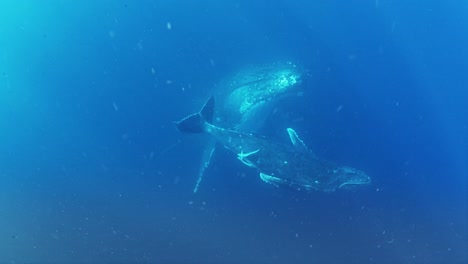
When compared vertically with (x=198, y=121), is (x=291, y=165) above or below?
below

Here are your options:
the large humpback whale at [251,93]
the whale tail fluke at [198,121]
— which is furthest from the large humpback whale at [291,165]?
the large humpback whale at [251,93]

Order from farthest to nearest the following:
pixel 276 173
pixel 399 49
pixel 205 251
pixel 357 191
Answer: pixel 399 49, pixel 357 191, pixel 205 251, pixel 276 173

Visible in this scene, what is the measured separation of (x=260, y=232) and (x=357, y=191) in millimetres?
3018

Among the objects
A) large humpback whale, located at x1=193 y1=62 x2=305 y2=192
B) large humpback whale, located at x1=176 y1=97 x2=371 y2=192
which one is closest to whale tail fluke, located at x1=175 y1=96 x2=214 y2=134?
large humpback whale, located at x1=176 y1=97 x2=371 y2=192

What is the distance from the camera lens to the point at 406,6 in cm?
1335

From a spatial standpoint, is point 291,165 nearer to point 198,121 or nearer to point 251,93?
point 198,121

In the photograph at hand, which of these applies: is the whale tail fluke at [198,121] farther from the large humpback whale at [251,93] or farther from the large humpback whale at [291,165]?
the large humpback whale at [251,93]

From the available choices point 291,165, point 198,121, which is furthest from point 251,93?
point 291,165

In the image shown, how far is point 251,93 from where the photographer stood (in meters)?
11.6

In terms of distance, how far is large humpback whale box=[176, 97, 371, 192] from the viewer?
8.20 m

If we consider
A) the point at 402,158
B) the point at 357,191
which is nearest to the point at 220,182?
the point at 357,191

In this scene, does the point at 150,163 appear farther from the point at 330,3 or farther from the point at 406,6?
the point at 406,6

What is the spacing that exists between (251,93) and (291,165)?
12.2 feet

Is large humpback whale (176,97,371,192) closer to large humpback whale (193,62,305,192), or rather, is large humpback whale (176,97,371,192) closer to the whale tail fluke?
the whale tail fluke
